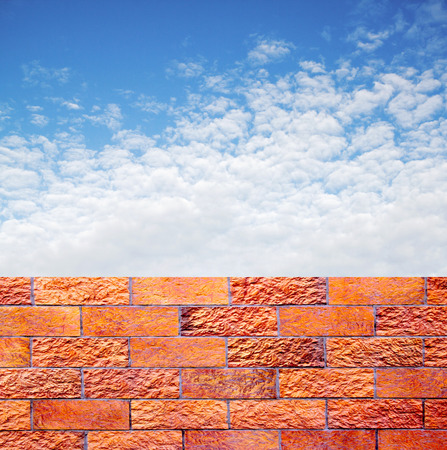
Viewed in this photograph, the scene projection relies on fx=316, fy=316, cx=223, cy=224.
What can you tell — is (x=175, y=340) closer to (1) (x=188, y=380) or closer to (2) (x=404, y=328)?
(1) (x=188, y=380)

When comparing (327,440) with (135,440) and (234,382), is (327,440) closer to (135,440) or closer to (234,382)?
(234,382)

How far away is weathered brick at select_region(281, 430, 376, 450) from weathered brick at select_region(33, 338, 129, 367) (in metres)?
1.09

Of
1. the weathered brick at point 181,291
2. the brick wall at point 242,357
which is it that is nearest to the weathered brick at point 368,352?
the brick wall at point 242,357

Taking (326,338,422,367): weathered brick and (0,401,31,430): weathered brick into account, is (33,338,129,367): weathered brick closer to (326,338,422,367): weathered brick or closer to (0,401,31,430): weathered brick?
(0,401,31,430): weathered brick

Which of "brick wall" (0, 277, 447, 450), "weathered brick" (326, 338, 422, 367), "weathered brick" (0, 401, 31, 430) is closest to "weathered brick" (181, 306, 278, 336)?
"brick wall" (0, 277, 447, 450)

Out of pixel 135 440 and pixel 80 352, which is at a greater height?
pixel 80 352

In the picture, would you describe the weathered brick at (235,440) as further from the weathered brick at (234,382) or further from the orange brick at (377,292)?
the orange brick at (377,292)

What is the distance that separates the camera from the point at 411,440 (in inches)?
75.0

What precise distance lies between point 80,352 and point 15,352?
1.32 ft

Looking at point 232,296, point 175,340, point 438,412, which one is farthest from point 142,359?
point 438,412

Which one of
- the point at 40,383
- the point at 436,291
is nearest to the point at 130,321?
the point at 40,383

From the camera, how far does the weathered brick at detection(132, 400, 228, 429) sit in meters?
1.88

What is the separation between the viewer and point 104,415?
6.22 feet

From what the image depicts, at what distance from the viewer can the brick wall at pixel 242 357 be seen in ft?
6.12
